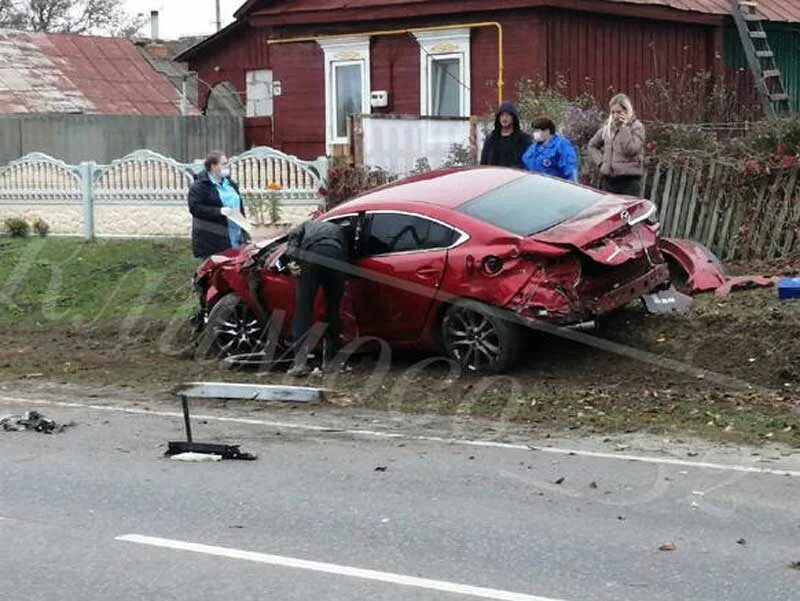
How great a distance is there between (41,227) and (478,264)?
40.6 feet

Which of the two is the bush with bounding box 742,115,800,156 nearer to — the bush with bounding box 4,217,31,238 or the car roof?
the car roof

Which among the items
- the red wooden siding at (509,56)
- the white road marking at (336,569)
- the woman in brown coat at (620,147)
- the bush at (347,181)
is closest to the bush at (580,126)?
the woman in brown coat at (620,147)

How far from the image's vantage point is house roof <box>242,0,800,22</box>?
77.5 ft

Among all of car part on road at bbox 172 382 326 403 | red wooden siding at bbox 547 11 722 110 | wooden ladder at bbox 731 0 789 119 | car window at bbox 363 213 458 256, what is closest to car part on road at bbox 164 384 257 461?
car part on road at bbox 172 382 326 403

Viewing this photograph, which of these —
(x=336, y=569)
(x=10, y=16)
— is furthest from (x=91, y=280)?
(x=10, y=16)

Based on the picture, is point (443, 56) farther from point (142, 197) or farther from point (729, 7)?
point (142, 197)

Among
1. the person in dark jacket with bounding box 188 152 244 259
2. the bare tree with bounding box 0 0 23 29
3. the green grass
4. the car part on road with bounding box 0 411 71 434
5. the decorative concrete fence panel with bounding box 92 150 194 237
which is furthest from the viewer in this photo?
the bare tree with bounding box 0 0 23 29

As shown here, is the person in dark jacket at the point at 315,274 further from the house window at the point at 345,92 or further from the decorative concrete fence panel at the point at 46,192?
the house window at the point at 345,92

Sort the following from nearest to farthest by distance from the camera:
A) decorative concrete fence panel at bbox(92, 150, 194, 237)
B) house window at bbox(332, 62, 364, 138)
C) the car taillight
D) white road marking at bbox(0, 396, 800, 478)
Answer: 1. white road marking at bbox(0, 396, 800, 478)
2. the car taillight
3. decorative concrete fence panel at bbox(92, 150, 194, 237)
4. house window at bbox(332, 62, 364, 138)

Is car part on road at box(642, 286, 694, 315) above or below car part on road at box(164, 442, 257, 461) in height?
above

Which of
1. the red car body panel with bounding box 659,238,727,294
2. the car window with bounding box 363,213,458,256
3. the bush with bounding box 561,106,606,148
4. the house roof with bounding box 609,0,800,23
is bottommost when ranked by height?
the red car body panel with bounding box 659,238,727,294

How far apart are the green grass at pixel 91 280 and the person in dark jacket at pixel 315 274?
3793 millimetres

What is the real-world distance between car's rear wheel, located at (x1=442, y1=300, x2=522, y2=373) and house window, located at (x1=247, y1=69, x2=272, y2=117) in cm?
1932

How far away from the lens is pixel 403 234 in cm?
1240
